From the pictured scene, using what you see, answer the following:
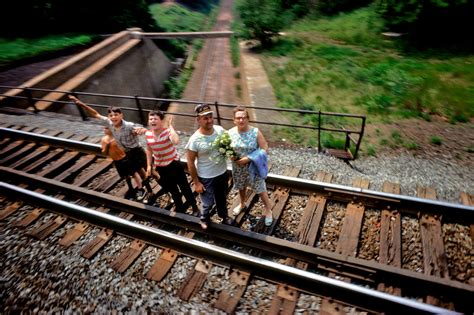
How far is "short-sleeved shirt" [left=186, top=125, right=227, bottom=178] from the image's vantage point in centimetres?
378

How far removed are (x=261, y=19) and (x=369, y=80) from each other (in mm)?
12080

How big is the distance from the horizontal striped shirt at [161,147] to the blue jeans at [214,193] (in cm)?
65

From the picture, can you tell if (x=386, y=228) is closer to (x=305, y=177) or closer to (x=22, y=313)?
(x=305, y=177)

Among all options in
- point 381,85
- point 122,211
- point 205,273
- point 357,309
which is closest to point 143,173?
point 122,211

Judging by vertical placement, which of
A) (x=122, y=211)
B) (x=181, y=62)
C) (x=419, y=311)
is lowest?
(x=181, y=62)

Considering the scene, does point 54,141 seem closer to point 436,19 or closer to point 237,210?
point 237,210

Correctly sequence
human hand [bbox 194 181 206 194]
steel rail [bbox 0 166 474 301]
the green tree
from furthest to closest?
the green tree
human hand [bbox 194 181 206 194]
steel rail [bbox 0 166 474 301]

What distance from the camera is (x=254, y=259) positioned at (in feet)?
12.4

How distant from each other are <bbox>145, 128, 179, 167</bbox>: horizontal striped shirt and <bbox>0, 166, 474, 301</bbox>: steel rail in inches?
38.0

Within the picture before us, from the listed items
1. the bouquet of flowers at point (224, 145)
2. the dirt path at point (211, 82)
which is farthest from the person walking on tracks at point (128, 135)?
the dirt path at point (211, 82)

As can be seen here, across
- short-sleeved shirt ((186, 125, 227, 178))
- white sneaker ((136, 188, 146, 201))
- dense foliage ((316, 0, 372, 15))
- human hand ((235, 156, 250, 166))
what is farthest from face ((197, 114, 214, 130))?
dense foliage ((316, 0, 372, 15))

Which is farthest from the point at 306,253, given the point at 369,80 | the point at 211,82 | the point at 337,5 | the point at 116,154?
the point at 337,5

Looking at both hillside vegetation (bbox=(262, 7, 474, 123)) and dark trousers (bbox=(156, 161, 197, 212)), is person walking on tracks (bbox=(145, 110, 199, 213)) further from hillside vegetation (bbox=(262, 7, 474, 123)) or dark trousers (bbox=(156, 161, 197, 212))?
hillside vegetation (bbox=(262, 7, 474, 123))

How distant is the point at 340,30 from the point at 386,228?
2486cm
